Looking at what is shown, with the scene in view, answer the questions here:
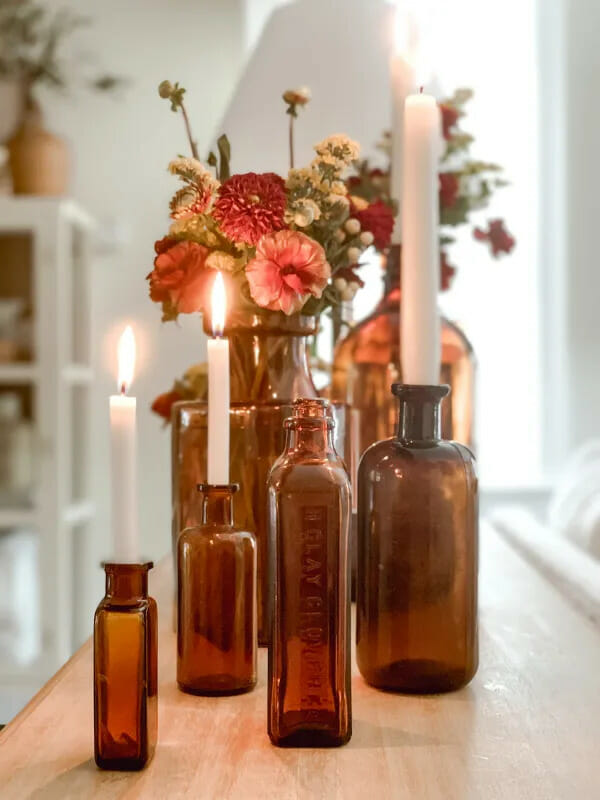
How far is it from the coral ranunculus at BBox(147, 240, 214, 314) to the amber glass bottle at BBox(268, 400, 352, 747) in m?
0.20

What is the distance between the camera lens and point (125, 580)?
51 centimetres

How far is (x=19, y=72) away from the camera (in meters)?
2.56

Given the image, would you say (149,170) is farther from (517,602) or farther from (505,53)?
(517,602)

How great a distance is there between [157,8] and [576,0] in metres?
1.17

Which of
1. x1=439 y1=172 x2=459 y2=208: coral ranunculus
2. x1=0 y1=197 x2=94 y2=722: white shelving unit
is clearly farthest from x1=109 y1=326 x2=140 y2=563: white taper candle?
x1=0 y1=197 x2=94 y2=722: white shelving unit

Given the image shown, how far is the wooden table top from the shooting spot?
1.55ft

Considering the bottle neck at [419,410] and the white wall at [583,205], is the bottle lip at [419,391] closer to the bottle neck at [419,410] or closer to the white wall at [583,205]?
the bottle neck at [419,410]

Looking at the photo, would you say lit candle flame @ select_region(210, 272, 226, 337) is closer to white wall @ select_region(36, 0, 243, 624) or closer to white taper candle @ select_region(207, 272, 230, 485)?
white taper candle @ select_region(207, 272, 230, 485)

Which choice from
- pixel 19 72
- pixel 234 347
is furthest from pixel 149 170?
pixel 234 347

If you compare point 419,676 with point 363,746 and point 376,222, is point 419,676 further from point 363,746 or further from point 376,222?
point 376,222

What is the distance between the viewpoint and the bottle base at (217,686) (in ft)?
2.04

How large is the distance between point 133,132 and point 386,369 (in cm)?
192

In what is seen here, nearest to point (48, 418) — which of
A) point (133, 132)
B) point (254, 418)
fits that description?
point (133, 132)

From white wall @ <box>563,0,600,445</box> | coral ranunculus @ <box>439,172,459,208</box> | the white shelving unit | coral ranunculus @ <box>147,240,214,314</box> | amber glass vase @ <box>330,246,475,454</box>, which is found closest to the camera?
coral ranunculus @ <box>147,240,214,314</box>
